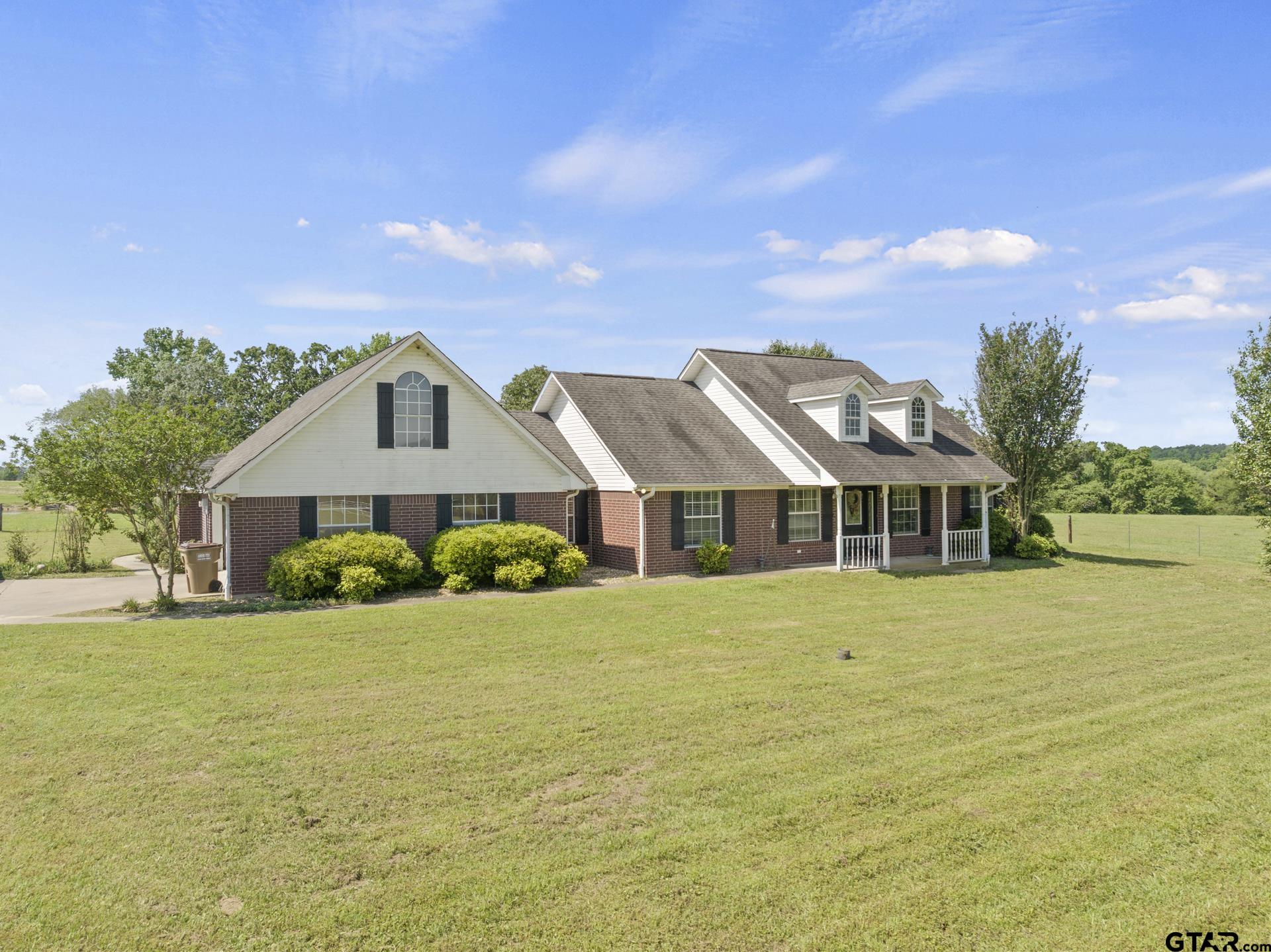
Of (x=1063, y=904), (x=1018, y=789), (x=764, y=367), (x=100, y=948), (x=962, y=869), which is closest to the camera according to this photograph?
(x=100, y=948)

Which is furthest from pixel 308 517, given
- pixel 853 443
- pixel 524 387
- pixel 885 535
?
pixel 524 387

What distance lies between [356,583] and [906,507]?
17.3 meters

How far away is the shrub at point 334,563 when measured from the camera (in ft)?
53.1

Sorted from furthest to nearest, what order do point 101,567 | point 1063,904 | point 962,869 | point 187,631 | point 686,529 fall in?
1. point 101,567
2. point 686,529
3. point 187,631
4. point 962,869
5. point 1063,904

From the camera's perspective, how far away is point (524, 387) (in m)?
54.4

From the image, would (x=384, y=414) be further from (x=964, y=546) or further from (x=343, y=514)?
(x=964, y=546)

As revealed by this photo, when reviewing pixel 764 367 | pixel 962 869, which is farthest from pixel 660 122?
pixel 962 869

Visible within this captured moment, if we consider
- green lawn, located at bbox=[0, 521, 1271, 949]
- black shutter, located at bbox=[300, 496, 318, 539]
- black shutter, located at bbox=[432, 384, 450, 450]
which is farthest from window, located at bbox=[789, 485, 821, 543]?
black shutter, located at bbox=[300, 496, 318, 539]

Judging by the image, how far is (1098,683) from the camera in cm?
989

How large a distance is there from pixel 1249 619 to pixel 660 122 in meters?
15.7

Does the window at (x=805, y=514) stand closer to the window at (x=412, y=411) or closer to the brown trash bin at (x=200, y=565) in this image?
the window at (x=412, y=411)

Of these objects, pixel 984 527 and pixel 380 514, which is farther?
pixel 984 527

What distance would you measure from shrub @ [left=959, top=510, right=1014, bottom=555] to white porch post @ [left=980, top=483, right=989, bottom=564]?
60cm

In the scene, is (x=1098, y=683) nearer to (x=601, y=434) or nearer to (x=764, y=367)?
(x=601, y=434)
